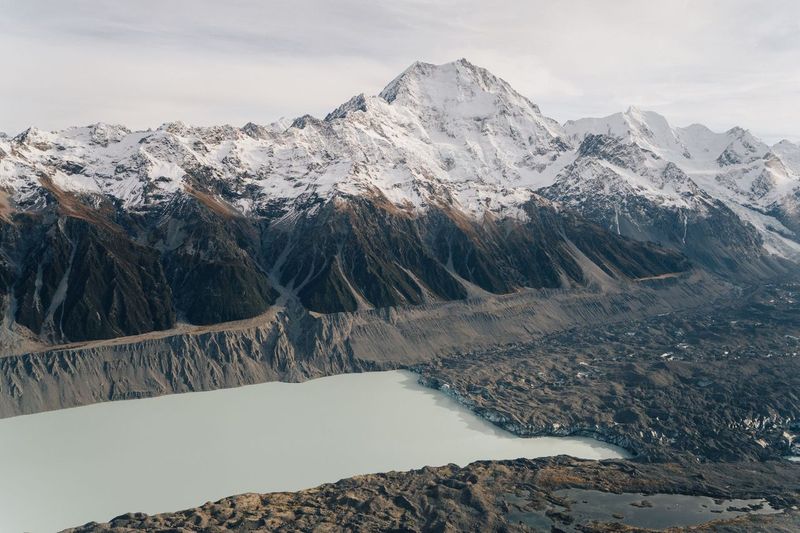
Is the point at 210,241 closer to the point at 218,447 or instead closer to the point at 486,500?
the point at 218,447

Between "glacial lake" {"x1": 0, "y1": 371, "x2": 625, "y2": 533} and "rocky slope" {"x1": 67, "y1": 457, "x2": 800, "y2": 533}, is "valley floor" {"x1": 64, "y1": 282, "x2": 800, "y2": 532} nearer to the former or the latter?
"rocky slope" {"x1": 67, "y1": 457, "x2": 800, "y2": 533}

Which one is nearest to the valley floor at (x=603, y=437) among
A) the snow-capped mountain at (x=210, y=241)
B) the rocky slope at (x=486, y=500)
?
the rocky slope at (x=486, y=500)

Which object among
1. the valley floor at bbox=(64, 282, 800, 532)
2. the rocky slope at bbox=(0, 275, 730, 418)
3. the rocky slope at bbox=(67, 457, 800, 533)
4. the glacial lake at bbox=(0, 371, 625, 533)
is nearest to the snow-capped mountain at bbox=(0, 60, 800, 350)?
the rocky slope at bbox=(0, 275, 730, 418)

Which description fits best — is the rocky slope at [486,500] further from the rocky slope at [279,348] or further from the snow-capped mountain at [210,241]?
the snow-capped mountain at [210,241]

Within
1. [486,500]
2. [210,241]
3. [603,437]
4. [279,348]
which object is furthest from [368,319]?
[486,500]

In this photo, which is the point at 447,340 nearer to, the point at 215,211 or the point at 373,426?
the point at 373,426

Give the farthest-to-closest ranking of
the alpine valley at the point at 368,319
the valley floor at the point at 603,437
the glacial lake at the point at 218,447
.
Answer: the alpine valley at the point at 368,319 < the glacial lake at the point at 218,447 < the valley floor at the point at 603,437
